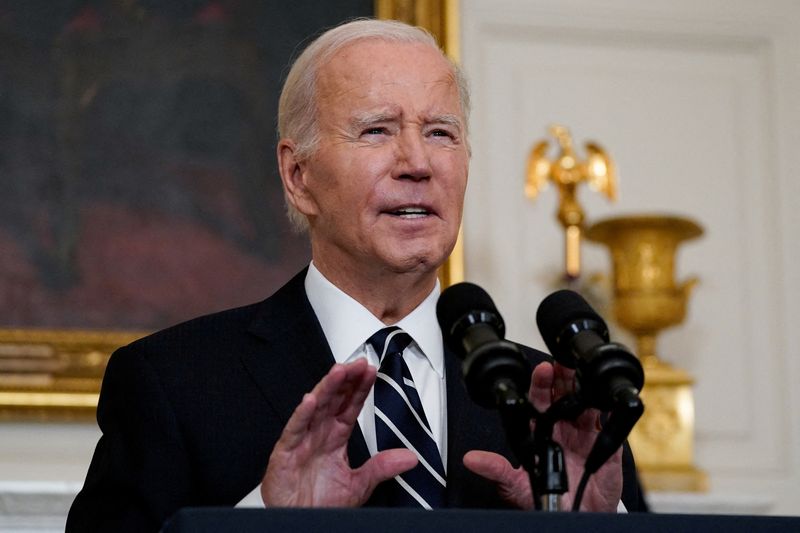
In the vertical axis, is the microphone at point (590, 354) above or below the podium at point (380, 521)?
above

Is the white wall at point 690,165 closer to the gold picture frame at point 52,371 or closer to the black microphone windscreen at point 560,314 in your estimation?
the gold picture frame at point 52,371

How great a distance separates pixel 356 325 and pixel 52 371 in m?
2.37

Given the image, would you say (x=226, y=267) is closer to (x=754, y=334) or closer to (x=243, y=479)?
(x=754, y=334)

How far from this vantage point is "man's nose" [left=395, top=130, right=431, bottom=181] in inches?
89.1

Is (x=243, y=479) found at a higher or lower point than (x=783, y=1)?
lower

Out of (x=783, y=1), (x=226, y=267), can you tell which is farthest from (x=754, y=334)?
(x=226, y=267)

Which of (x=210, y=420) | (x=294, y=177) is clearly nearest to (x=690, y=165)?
(x=294, y=177)

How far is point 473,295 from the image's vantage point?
1.74 m

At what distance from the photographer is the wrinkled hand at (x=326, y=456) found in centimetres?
172

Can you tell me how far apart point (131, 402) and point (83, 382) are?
2.33 meters

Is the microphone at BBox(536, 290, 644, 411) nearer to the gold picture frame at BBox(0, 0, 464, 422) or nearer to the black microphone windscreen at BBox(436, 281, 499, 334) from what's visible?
the black microphone windscreen at BBox(436, 281, 499, 334)

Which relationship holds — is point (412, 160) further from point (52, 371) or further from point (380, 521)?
point (52, 371)

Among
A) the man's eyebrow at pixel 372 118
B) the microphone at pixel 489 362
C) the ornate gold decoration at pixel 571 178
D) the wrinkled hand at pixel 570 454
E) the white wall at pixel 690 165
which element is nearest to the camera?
the microphone at pixel 489 362

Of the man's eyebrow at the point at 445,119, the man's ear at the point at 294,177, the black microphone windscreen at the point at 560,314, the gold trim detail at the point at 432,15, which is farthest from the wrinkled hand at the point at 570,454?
Result: the gold trim detail at the point at 432,15
